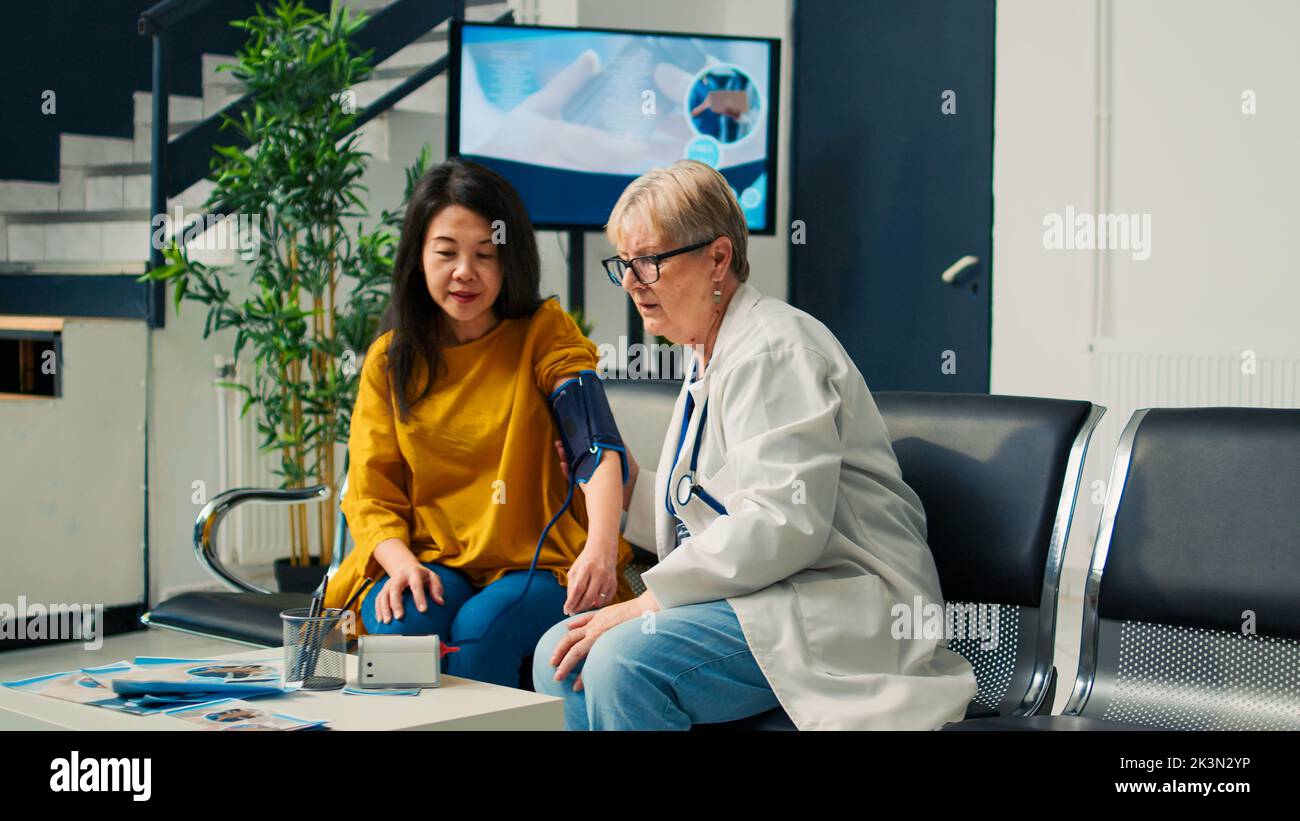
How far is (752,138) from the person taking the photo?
483 centimetres

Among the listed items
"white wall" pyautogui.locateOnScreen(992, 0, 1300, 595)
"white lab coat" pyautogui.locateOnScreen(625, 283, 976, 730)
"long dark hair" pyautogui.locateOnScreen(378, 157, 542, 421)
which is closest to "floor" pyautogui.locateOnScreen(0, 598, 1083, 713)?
"white wall" pyautogui.locateOnScreen(992, 0, 1300, 595)

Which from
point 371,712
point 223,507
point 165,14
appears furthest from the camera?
point 165,14

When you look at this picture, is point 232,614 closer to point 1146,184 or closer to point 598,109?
point 598,109

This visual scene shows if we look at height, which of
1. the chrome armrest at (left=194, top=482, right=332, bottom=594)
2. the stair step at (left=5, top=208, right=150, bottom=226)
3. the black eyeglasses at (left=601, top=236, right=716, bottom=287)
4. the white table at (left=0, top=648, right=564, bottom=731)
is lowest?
the white table at (left=0, top=648, right=564, bottom=731)

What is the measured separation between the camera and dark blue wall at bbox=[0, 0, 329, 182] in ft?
17.2

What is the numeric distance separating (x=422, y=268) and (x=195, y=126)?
8.92 ft

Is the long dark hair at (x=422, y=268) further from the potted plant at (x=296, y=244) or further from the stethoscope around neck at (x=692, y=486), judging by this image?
the potted plant at (x=296, y=244)

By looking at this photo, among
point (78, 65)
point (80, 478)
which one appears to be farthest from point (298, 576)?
point (78, 65)

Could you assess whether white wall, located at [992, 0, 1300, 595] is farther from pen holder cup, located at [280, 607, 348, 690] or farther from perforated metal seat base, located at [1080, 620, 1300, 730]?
pen holder cup, located at [280, 607, 348, 690]

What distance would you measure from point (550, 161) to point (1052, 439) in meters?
2.94

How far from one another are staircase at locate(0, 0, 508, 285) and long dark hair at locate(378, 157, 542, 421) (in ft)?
8.69

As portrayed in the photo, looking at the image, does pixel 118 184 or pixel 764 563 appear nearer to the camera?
pixel 764 563

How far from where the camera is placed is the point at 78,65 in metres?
5.48

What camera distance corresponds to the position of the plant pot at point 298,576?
15.1 ft
